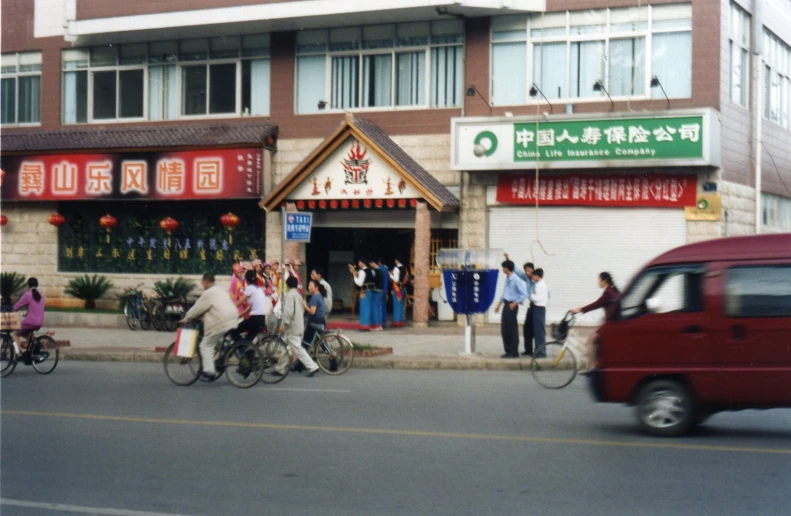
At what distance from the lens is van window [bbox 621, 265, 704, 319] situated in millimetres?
10102

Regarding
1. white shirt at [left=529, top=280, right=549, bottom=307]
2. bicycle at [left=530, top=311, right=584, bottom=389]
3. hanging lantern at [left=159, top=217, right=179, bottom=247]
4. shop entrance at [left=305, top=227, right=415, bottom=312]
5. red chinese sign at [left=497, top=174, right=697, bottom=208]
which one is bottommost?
bicycle at [left=530, top=311, right=584, bottom=389]

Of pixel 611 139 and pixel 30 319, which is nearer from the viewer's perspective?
pixel 30 319

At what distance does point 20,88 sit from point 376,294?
14588 millimetres

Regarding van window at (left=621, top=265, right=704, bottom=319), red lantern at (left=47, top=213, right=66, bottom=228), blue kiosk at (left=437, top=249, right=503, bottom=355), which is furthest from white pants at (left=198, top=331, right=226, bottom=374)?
red lantern at (left=47, top=213, right=66, bottom=228)

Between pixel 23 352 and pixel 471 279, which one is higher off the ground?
pixel 471 279

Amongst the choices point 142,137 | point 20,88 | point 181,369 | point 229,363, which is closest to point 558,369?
point 229,363

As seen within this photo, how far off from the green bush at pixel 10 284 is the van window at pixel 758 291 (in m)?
23.7

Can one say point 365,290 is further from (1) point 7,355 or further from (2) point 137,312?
(1) point 7,355

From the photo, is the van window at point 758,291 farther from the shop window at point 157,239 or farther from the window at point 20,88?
the window at point 20,88

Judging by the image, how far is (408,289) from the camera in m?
26.9

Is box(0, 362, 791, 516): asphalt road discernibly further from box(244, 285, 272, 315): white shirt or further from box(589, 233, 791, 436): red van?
box(244, 285, 272, 315): white shirt

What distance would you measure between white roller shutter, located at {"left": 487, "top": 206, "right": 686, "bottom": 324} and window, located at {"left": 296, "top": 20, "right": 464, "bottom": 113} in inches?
143

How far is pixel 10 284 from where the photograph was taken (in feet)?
95.9

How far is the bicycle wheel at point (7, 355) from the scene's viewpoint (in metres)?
16.9
